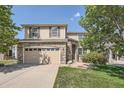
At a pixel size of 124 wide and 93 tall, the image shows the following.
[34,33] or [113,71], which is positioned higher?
[34,33]

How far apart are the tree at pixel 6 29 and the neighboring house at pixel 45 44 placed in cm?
596

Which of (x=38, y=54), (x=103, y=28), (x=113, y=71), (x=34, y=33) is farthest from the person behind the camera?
(x=34, y=33)

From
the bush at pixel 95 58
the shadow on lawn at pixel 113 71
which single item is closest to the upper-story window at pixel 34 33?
the bush at pixel 95 58

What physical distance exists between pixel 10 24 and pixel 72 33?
666 inches

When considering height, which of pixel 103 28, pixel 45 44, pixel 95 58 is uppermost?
pixel 103 28

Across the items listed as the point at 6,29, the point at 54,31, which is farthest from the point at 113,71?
the point at 54,31

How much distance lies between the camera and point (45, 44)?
95.5ft

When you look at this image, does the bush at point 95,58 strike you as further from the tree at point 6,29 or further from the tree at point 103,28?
the tree at point 6,29

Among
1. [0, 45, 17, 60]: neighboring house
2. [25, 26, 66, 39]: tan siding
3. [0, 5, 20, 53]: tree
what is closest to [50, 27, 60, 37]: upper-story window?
[25, 26, 66, 39]: tan siding

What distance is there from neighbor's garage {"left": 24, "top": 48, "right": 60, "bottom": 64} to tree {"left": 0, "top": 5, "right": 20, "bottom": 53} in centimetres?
599

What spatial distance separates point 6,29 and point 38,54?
24.9ft

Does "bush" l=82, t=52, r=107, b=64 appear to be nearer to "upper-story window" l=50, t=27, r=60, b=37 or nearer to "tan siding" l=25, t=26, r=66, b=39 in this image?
"tan siding" l=25, t=26, r=66, b=39

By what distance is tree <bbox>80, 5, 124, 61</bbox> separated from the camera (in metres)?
19.0

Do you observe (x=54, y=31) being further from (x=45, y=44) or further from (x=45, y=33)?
(x=45, y=44)
